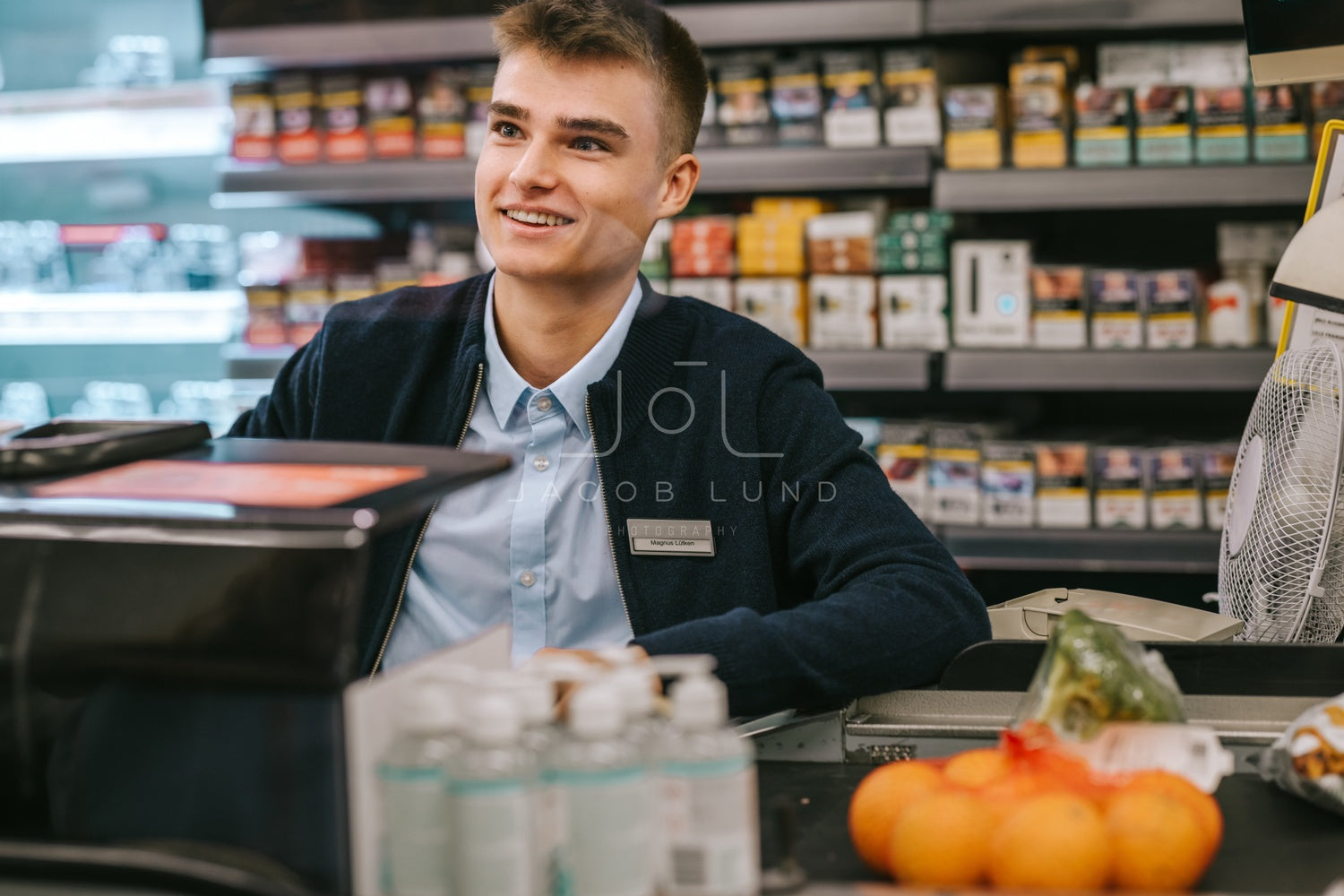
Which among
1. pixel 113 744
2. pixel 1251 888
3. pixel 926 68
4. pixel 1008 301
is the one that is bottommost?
pixel 1251 888

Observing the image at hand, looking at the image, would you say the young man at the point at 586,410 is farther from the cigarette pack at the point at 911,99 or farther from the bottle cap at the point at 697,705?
the cigarette pack at the point at 911,99

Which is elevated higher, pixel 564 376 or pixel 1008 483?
pixel 564 376

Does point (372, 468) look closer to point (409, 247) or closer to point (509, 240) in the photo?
point (509, 240)

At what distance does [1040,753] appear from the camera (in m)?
1.00

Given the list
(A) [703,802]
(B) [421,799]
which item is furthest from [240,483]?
(A) [703,802]

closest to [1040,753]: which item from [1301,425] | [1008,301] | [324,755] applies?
[324,755]

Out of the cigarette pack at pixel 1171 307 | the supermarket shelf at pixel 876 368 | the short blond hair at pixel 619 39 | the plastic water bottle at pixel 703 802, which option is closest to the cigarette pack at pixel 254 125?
the supermarket shelf at pixel 876 368

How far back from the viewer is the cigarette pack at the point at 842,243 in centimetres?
303

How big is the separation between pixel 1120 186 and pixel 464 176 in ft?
5.21

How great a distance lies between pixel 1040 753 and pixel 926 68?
2.31m

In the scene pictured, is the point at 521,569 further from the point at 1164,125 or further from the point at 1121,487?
the point at 1164,125

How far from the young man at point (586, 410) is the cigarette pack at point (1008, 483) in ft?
4.54

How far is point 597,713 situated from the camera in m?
0.80

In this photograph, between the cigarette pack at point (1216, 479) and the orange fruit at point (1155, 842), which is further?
the cigarette pack at point (1216, 479)
